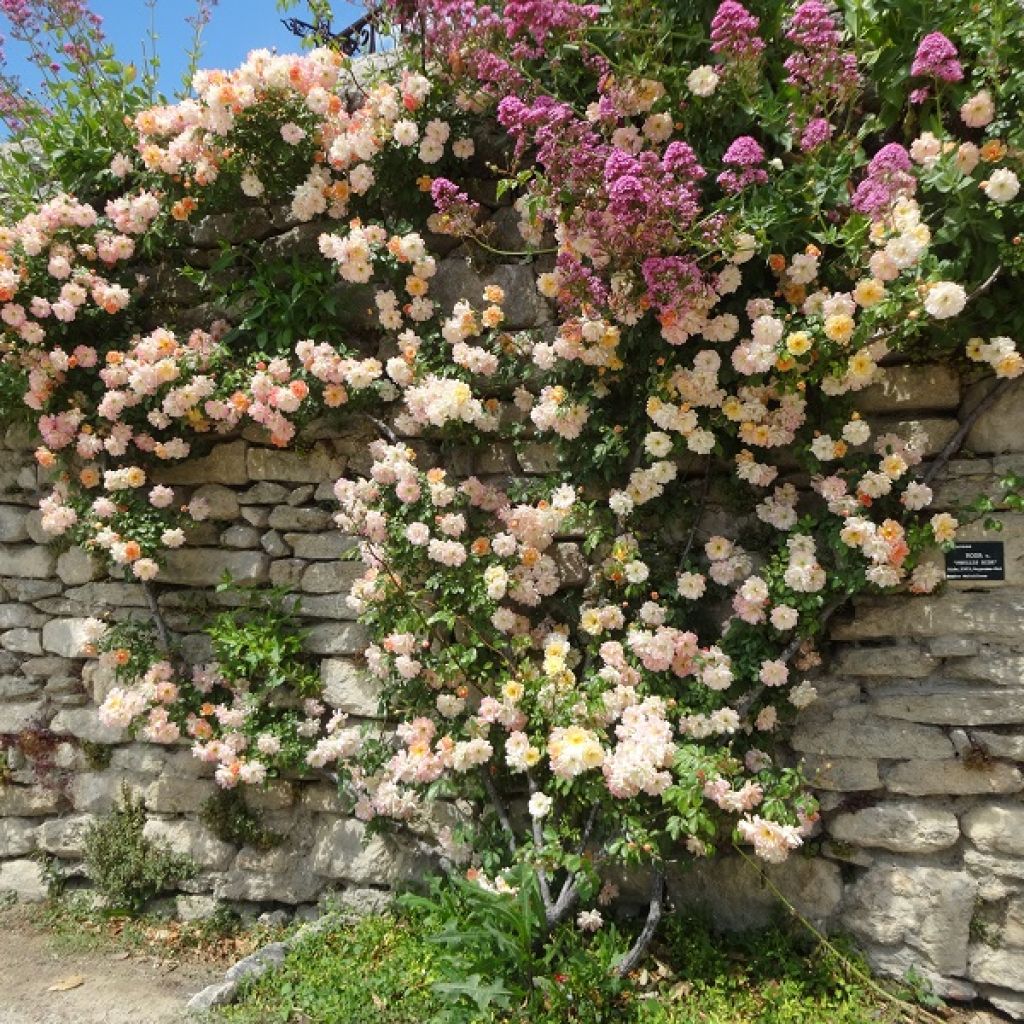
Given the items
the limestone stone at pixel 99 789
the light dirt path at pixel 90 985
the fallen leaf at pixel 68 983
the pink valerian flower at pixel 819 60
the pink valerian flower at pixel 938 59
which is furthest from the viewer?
the limestone stone at pixel 99 789

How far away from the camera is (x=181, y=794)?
148 inches

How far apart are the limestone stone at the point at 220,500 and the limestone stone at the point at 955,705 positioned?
278 centimetres

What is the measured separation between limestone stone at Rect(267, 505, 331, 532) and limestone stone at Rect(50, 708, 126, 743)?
1.27m

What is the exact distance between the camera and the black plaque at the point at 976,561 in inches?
106

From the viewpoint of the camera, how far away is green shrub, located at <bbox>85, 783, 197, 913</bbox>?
3.71 meters

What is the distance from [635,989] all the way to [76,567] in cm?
308

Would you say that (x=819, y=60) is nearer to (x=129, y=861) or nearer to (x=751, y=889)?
(x=751, y=889)

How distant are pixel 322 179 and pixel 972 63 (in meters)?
2.40

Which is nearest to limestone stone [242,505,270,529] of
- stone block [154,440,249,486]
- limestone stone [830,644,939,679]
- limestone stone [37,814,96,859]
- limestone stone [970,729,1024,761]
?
stone block [154,440,249,486]

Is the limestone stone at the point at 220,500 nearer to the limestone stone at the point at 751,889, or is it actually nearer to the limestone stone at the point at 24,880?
the limestone stone at the point at 24,880

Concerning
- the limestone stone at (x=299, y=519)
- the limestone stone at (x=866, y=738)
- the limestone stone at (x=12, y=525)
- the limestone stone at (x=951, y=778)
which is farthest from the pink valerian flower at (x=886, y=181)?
the limestone stone at (x=12, y=525)

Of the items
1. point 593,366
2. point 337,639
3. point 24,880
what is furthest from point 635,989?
point 24,880

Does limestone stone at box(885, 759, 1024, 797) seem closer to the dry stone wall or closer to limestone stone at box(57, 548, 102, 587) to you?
the dry stone wall

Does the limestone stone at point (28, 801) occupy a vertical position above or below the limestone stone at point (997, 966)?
below
